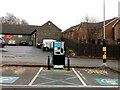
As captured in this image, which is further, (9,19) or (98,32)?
(9,19)

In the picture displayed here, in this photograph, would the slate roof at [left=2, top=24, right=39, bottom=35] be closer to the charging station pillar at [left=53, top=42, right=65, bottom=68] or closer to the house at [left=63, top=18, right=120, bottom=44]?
the house at [left=63, top=18, right=120, bottom=44]

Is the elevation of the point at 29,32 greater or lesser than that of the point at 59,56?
greater

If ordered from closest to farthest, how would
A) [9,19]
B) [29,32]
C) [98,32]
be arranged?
[98,32], [29,32], [9,19]

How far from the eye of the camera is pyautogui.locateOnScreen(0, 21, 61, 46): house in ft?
193

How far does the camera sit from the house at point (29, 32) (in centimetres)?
5872

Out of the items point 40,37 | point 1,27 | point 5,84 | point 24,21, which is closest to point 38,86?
point 5,84

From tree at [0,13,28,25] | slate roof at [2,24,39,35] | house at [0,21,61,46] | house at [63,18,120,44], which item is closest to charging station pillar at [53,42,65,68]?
house at [63,18,120,44]

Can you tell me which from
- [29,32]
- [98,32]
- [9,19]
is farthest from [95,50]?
[9,19]

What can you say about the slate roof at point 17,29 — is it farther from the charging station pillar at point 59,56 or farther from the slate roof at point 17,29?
the charging station pillar at point 59,56

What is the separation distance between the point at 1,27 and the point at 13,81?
69307 millimetres

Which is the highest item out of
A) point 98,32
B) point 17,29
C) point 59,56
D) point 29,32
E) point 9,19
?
point 9,19

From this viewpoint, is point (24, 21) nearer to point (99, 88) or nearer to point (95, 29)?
point (95, 29)

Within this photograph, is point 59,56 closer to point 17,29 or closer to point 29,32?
point 29,32

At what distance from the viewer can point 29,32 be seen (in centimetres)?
7612
